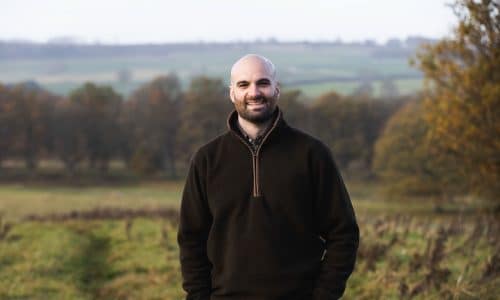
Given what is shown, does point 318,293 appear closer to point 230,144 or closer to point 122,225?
point 230,144

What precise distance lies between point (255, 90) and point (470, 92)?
14419 mm

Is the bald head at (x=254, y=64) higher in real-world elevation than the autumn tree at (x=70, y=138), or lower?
higher

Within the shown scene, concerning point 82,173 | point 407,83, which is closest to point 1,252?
point 82,173

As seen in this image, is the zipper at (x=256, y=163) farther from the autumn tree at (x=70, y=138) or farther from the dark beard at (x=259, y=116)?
the autumn tree at (x=70, y=138)

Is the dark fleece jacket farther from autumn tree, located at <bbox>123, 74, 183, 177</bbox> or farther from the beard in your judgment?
autumn tree, located at <bbox>123, 74, 183, 177</bbox>

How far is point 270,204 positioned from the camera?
4.20 m

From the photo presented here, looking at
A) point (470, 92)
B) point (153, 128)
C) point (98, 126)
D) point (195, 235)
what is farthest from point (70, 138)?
point (195, 235)

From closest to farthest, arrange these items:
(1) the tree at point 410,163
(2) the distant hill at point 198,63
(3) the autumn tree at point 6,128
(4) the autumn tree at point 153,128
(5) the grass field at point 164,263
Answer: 1. (5) the grass field at point 164,263
2. (1) the tree at point 410,163
3. (3) the autumn tree at point 6,128
4. (4) the autumn tree at point 153,128
5. (2) the distant hill at point 198,63

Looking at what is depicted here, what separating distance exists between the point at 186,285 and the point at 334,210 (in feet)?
3.57

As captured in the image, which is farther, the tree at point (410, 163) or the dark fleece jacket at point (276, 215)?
the tree at point (410, 163)

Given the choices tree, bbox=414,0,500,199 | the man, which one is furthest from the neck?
tree, bbox=414,0,500,199

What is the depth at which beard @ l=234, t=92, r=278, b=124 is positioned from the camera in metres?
4.22

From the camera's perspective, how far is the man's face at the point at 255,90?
420 cm

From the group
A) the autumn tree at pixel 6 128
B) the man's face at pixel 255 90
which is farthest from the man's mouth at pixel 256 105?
the autumn tree at pixel 6 128
